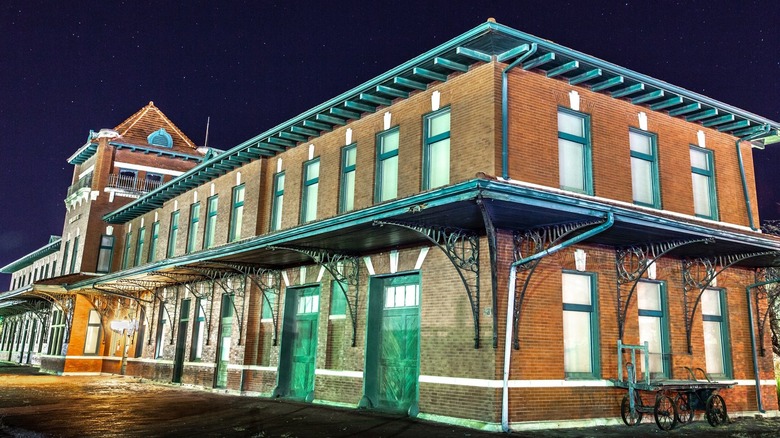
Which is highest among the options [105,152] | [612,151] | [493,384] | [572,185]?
[105,152]

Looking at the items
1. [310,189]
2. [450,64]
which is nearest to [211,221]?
[310,189]

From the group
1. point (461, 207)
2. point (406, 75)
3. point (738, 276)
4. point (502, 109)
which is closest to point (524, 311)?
point (461, 207)

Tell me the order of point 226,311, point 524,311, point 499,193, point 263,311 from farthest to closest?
1. point 226,311
2. point 263,311
3. point 524,311
4. point 499,193

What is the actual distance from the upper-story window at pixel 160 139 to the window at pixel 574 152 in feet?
85.0

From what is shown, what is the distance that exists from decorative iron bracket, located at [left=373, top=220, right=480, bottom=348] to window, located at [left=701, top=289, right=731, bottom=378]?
659 centimetres

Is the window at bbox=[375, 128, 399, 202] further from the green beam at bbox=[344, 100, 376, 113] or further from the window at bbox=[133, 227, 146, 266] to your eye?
the window at bbox=[133, 227, 146, 266]

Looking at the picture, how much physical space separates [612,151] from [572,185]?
1554 millimetres

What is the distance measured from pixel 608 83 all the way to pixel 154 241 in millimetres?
21399

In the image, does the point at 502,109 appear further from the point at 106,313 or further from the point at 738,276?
the point at 106,313

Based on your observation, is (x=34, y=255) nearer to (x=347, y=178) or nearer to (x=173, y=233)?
(x=173, y=233)

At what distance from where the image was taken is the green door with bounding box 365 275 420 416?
1431 centimetres

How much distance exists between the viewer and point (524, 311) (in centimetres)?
1244

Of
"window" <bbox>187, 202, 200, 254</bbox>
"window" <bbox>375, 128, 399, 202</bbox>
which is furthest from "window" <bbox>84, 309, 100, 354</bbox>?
"window" <bbox>375, 128, 399, 202</bbox>

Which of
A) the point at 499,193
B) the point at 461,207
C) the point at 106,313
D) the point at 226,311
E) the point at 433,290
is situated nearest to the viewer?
the point at 499,193
